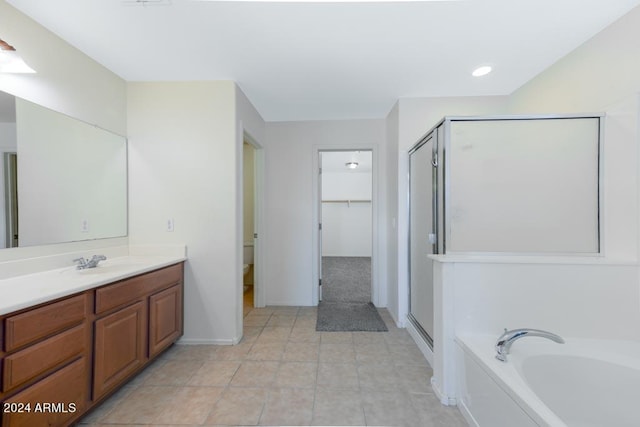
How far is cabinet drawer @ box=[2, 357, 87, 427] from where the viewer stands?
109cm

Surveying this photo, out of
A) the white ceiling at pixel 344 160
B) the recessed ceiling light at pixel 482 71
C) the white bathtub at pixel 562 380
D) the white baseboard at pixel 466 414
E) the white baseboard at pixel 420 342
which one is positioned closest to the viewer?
the white bathtub at pixel 562 380

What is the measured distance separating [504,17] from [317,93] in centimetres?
156

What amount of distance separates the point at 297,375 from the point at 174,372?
95 cm

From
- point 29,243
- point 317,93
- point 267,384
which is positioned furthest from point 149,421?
point 317,93

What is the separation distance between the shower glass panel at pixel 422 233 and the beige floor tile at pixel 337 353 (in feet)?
2.18

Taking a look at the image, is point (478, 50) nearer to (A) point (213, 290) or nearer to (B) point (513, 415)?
(B) point (513, 415)

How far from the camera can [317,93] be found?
8.49 ft

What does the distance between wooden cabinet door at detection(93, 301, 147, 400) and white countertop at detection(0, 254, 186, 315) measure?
245mm

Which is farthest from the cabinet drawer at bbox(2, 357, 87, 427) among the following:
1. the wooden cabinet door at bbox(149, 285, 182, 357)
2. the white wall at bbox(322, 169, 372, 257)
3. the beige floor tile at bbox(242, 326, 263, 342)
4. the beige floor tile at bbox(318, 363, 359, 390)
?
the white wall at bbox(322, 169, 372, 257)

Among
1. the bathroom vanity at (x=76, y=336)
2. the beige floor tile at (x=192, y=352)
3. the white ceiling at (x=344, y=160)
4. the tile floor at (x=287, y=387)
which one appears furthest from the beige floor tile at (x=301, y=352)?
the white ceiling at (x=344, y=160)

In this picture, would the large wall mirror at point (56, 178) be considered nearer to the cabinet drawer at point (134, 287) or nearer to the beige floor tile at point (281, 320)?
the cabinet drawer at point (134, 287)

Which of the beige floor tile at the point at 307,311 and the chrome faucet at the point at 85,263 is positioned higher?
the chrome faucet at the point at 85,263

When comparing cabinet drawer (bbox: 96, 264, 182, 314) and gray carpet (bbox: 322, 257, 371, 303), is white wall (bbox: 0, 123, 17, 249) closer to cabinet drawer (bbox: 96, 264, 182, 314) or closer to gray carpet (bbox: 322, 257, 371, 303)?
cabinet drawer (bbox: 96, 264, 182, 314)

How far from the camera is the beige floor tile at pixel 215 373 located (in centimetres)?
181
